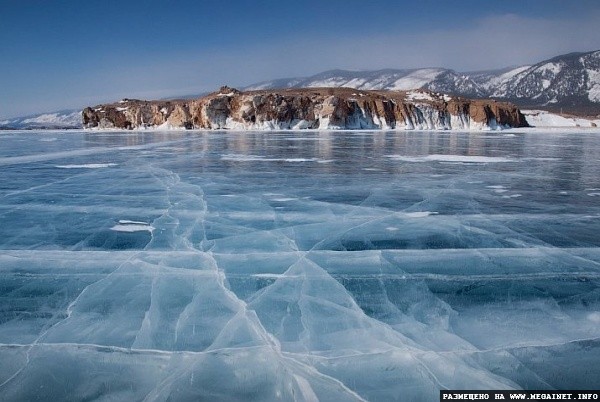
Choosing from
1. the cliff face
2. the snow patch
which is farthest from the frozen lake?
the cliff face

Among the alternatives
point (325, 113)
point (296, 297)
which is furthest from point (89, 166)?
point (325, 113)

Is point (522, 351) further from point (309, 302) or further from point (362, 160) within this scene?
point (362, 160)

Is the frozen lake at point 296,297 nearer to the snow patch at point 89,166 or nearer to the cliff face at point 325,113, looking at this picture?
the snow patch at point 89,166

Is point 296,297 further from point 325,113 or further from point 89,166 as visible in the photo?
point 325,113

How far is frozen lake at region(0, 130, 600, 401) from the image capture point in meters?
2.79

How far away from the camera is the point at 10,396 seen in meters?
2.58

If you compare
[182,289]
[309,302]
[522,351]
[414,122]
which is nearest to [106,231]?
[182,289]

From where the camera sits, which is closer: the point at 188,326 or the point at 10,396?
the point at 10,396

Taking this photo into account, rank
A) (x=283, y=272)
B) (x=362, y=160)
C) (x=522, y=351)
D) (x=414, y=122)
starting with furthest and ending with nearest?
(x=414, y=122)
(x=362, y=160)
(x=283, y=272)
(x=522, y=351)

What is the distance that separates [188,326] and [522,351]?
2.48 meters

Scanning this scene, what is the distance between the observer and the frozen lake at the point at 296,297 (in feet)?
9.15

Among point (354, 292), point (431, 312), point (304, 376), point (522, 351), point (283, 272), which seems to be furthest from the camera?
point (283, 272)

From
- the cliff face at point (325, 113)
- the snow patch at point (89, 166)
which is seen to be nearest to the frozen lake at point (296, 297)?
the snow patch at point (89, 166)

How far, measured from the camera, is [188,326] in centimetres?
343
